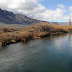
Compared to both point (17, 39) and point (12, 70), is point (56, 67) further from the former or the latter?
point (17, 39)

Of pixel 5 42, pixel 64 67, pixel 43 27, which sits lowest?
pixel 64 67

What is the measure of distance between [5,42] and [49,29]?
26.1 metres

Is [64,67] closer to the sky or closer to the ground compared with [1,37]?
closer to the ground

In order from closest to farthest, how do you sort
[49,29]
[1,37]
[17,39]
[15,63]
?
[15,63]
[1,37]
[17,39]
[49,29]

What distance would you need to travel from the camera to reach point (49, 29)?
42438 mm

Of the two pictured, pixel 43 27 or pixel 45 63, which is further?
pixel 43 27

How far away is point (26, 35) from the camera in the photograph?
26406mm

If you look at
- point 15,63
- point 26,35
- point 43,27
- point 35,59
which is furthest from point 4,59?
point 43,27

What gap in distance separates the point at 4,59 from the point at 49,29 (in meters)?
32.4

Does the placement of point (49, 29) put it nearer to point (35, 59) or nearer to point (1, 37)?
point (1, 37)

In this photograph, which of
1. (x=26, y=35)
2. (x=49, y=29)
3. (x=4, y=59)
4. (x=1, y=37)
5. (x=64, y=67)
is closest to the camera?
(x=64, y=67)

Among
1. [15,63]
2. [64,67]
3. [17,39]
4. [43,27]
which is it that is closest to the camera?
[64,67]

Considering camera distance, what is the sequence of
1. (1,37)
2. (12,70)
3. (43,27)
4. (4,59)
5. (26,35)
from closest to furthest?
(12,70) → (4,59) → (1,37) → (26,35) → (43,27)

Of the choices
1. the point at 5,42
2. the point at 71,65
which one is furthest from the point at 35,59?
the point at 5,42
